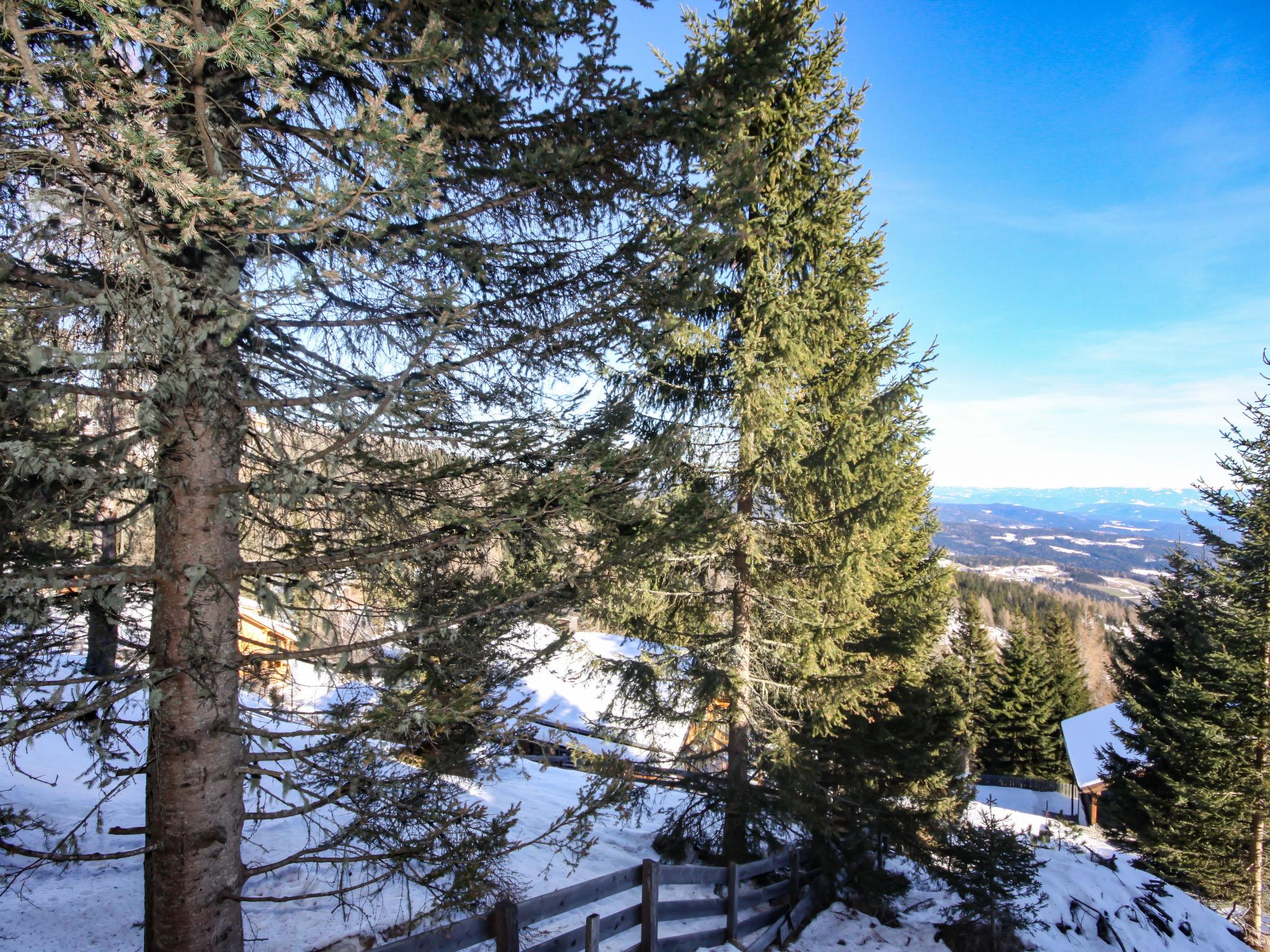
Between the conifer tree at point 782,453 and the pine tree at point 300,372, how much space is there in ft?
9.82

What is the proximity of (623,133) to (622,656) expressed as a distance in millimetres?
6049

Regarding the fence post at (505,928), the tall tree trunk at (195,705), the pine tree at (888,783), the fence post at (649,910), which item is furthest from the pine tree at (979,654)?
the tall tree trunk at (195,705)

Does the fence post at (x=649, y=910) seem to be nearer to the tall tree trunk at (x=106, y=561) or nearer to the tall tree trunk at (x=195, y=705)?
the tall tree trunk at (x=195, y=705)

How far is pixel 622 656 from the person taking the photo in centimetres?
794

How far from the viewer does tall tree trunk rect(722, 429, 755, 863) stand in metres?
7.58

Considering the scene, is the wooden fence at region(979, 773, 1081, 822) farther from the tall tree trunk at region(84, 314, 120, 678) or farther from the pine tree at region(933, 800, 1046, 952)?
the tall tree trunk at region(84, 314, 120, 678)

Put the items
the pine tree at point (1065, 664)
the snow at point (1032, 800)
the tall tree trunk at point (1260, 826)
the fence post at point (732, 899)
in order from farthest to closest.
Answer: the pine tree at point (1065, 664) → the snow at point (1032, 800) → the tall tree trunk at point (1260, 826) → the fence post at point (732, 899)

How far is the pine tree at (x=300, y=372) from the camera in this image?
2.45 m

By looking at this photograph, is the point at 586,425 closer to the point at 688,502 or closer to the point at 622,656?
the point at 688,502

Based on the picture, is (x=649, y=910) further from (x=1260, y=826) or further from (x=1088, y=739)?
(x=1088, y=739)

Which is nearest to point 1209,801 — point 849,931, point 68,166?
point 849,931

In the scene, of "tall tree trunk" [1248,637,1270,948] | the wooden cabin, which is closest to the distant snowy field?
"tall tree trunk" [1248,637,1270,948]

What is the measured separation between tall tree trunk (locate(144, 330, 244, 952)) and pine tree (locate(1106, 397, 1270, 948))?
690 inches

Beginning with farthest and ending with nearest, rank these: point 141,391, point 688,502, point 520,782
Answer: point 520,782 → point 688,502 → point 141,391
